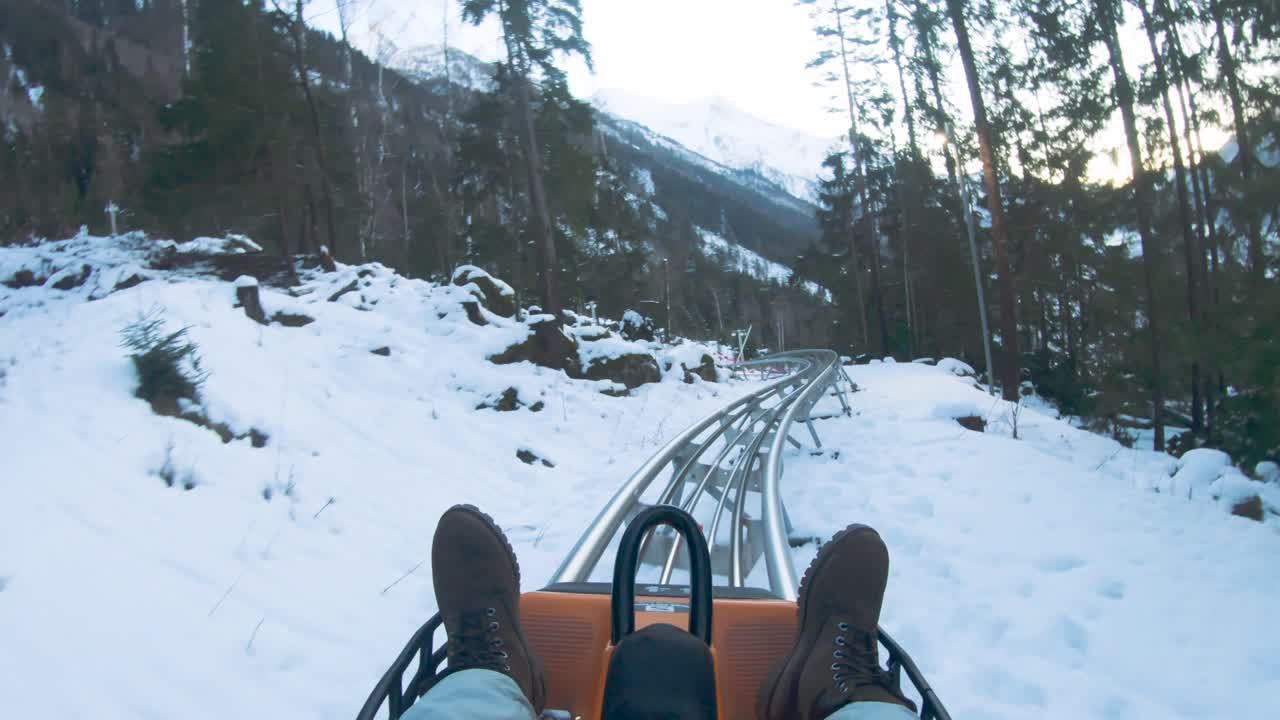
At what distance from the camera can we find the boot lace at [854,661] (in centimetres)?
181

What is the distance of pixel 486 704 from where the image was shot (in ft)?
5.28

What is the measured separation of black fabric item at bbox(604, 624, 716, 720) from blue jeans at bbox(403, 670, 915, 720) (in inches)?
10.0

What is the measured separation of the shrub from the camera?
14.9ft

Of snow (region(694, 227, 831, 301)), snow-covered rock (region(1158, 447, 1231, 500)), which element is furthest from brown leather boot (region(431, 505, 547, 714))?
snow (region(694, 227, 831, 301))

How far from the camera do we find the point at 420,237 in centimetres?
3459

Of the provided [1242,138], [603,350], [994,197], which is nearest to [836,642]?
[603,350]

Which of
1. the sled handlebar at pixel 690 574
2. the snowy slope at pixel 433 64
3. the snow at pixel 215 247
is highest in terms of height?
the snowy slope at pixel 433 64

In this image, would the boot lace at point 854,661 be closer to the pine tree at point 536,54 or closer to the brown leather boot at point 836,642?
the brown leather boot at point 836,642

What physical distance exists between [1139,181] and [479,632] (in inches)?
714

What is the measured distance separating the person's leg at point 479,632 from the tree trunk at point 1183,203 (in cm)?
1543

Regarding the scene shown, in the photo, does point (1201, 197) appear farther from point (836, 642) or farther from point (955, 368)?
point (836, 642)

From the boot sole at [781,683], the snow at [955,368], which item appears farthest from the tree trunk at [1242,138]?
the boot sole at [781,683]

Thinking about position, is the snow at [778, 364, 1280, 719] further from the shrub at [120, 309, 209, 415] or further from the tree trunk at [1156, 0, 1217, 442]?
the tree trunk at [1156, 0, 1217, 442]

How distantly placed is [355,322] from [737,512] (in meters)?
8.08
